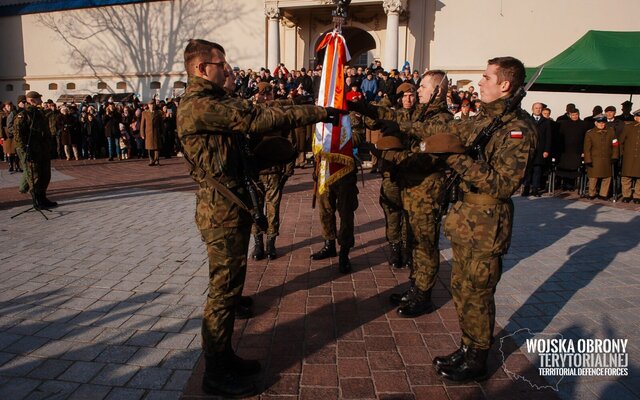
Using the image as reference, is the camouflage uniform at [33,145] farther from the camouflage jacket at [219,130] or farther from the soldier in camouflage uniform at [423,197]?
the soldier in camouflage uniform at [423,197]

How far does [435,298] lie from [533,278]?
1465 mm

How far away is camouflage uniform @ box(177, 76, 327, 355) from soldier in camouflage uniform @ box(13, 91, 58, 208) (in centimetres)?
671

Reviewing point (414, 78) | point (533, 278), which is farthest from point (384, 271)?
point (414, 78)

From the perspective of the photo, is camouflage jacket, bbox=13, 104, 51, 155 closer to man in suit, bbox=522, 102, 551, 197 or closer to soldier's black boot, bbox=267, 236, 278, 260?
soldier's black boot, bbox=267, 236, 278, 260

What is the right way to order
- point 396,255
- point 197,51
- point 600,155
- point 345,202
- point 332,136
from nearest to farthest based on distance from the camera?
point 197,51 → point 332,136 → point 345,202 → point 396,255 → point 600,155

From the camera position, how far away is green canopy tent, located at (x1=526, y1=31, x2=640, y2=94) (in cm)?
1034

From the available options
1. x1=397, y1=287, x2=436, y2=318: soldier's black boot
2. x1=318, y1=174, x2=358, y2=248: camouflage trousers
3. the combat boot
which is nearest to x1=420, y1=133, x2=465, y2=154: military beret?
x1=397, y1=287, x2=436, y2=318: soldier's black boot

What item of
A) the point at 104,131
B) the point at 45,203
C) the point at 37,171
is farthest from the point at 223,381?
the point at 104,131

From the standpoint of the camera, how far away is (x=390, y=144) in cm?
388

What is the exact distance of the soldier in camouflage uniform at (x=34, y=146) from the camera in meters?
8.10

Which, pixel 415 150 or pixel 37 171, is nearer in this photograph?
pixel 415 150

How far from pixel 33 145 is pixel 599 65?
42.0ft

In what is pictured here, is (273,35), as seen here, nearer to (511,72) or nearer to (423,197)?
(423,197)

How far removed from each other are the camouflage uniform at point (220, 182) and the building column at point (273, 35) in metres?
21.3
